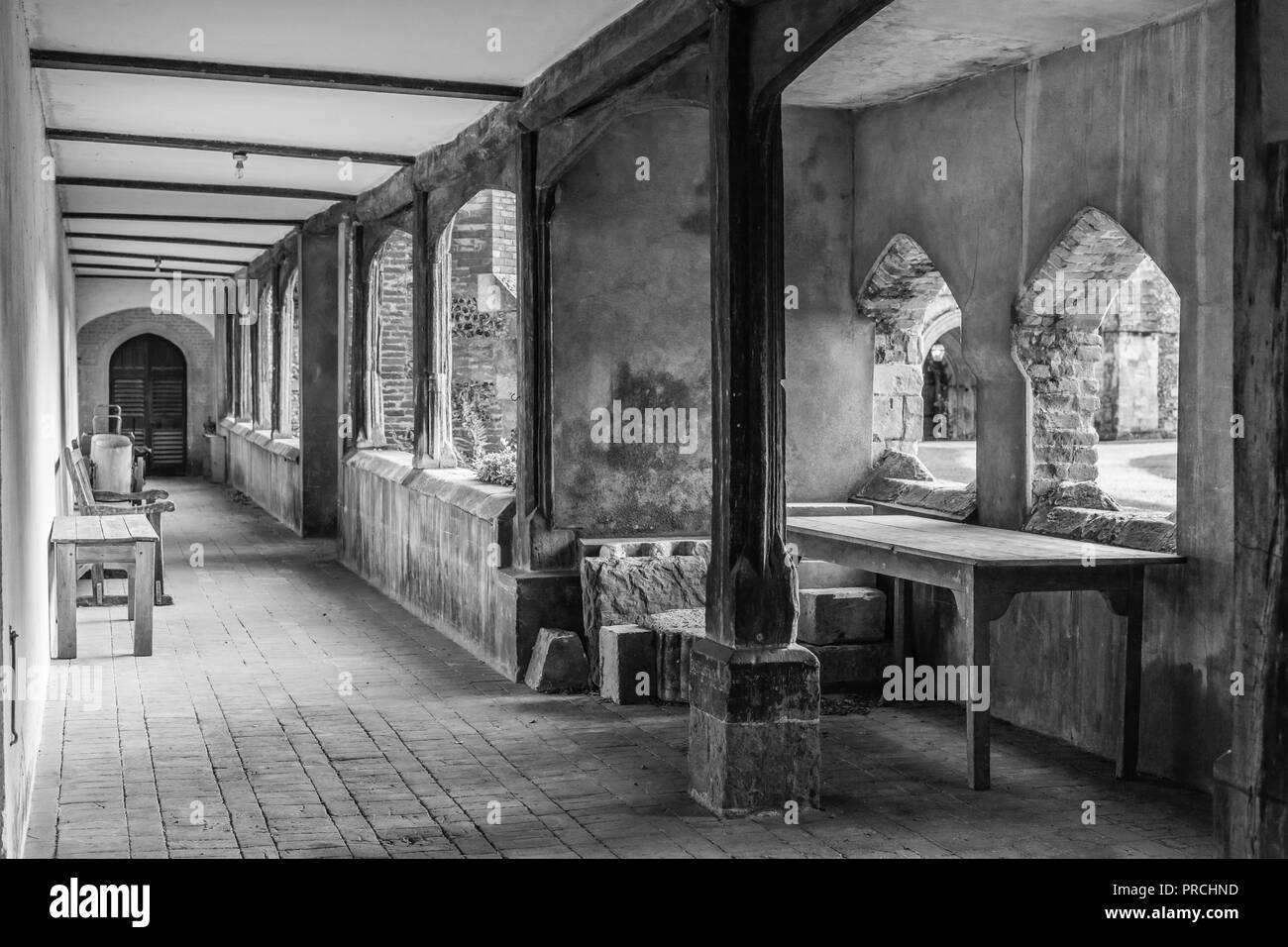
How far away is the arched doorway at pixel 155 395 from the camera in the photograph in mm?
24766

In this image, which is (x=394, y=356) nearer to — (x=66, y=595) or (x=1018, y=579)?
(x=66, y=595)

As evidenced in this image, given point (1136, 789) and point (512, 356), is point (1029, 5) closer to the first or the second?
point (1136, 789)

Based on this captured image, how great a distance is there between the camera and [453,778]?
605 centimetres

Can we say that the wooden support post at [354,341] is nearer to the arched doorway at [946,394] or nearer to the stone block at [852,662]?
the stone block at [852,662]

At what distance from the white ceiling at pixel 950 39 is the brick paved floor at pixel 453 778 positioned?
10.9 feet

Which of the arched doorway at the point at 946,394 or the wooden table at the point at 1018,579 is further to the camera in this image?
the arched doorway at the point at 946,394

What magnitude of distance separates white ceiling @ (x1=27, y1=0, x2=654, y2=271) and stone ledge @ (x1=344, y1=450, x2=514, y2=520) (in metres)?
2.35

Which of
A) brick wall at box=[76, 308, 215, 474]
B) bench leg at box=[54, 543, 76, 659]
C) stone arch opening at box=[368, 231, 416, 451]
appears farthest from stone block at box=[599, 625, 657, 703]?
brick wall at box=[76, 308, 215, 474]

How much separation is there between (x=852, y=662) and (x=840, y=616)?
27 centimetres

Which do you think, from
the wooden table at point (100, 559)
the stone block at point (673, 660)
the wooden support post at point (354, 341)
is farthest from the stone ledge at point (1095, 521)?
the wooden support post at point (354, 341)

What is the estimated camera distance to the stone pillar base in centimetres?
553

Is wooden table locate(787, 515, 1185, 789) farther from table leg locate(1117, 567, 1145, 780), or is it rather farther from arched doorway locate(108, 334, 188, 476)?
arched doorway locate(108, 334, 188, 476)
